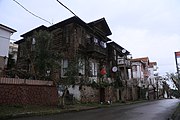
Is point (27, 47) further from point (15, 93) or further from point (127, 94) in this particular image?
point (127, 94)

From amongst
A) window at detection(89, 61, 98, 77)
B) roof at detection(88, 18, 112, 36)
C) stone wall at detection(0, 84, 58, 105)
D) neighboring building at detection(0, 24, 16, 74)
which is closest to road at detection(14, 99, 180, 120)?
stone wall at detection(0, 84, 58, 105)

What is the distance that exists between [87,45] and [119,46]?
13.7 meters

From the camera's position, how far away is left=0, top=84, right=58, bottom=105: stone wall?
41.8ft

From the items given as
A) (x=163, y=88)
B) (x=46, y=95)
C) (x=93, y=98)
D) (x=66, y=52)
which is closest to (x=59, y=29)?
(x=66, y=52)

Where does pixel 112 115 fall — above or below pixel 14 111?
below

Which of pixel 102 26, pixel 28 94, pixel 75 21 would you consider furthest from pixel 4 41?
pixel 102 26

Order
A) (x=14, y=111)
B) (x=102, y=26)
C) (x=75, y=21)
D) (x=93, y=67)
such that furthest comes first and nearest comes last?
(x=102, y=26) < (x=93, y=67) < (x=75, y=21) < (x=14, y=111)

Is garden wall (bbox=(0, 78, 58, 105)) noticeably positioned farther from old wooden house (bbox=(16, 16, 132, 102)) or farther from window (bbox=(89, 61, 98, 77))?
window (bbox=(89, 61, 98, 77))

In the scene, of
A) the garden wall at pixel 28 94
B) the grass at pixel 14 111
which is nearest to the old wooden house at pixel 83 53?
the garden wall at pixel 28 94

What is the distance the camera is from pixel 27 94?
14.1 metres

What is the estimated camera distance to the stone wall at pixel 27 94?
12.7 metres

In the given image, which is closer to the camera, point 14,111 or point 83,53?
point 14,111

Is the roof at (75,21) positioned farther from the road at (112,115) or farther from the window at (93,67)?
the road at (112,115)

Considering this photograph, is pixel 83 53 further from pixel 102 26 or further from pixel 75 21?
pixel 102 26
